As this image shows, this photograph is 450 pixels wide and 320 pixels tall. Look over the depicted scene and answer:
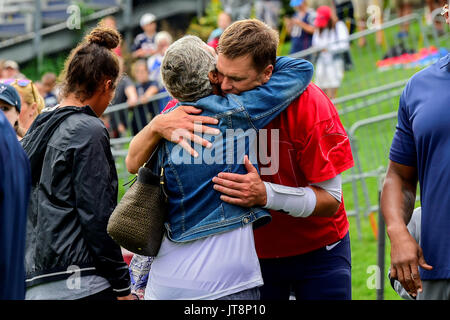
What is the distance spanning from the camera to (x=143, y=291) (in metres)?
3.48

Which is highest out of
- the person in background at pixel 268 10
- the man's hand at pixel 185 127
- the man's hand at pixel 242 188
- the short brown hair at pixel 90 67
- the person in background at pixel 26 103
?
the person in background at pixel 268 10

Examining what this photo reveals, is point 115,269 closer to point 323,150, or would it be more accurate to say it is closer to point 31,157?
point 31,157

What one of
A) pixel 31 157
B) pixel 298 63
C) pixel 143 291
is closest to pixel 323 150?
pixel 298 63

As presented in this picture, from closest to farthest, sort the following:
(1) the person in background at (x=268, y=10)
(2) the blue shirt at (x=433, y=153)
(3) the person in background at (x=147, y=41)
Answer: (2) the blue shirt at (x=433, y=153) < (3) the person in background at (x=147, y=41) < (1) the person in background at (x=268, y=10)

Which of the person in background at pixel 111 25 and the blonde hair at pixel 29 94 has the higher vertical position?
the person in background at pixel 111 25

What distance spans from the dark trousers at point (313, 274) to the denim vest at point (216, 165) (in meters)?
0.49

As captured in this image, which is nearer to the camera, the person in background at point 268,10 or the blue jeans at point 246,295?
the blue jeans at point 246,295

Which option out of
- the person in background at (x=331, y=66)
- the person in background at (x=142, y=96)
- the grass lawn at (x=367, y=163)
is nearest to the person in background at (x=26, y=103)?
the grass lawn at (x=367, y=163)

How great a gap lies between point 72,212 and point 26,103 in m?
1.34

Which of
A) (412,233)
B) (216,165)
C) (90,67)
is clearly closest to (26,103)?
(90,67)

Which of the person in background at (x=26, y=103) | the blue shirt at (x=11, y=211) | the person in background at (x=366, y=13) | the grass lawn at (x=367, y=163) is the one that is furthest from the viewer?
the person in background at (x=366, y=13)

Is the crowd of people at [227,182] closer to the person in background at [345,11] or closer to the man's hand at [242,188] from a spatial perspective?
the man's hand at [242,188]

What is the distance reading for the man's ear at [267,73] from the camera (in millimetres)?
3232
